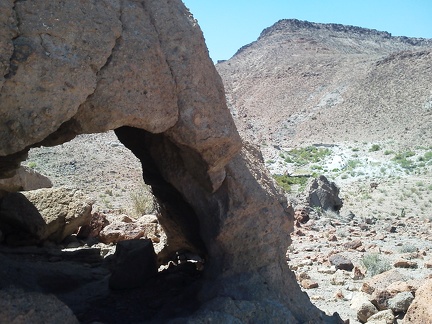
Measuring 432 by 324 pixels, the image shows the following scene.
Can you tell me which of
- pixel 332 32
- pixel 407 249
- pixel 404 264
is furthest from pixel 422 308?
pixel 332 32

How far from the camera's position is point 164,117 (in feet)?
13.6

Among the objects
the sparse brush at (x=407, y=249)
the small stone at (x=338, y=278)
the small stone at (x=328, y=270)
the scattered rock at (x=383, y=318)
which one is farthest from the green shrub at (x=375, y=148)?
the scattered rock at (x=383, y=318)

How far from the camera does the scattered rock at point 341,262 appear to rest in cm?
838

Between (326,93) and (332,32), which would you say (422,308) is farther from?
(332,32)

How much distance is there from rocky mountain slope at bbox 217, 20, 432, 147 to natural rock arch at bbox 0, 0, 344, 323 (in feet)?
127

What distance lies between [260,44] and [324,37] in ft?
36.8

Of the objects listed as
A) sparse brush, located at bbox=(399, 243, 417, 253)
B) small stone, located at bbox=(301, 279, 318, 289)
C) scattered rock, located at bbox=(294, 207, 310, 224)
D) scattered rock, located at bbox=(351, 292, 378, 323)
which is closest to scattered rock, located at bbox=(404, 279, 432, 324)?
scattered rock, located at bbox=(351, 292, 378, 323)

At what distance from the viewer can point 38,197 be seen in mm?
7395

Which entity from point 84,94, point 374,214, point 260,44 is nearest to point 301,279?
point 84,94

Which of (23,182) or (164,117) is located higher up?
(164,117)

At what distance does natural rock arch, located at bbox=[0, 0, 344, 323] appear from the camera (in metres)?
3.38

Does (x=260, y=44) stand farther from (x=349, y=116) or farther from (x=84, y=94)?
(x=84, y=94)

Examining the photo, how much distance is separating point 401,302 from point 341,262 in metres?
2.40

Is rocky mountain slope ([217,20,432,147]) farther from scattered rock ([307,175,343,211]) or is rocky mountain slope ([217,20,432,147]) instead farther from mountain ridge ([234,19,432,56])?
scattered rock ([307,175,343,211])
